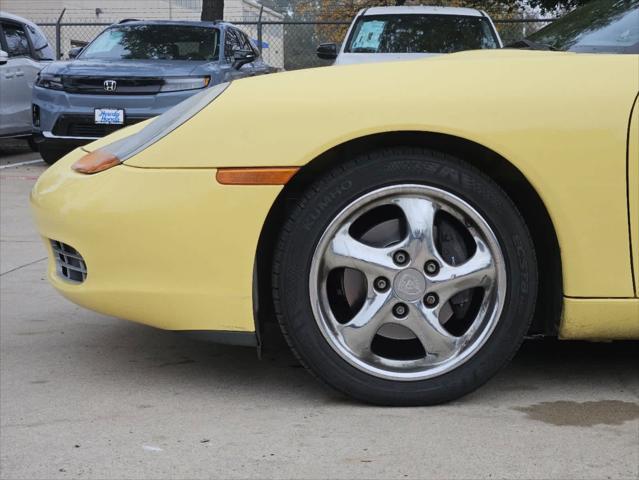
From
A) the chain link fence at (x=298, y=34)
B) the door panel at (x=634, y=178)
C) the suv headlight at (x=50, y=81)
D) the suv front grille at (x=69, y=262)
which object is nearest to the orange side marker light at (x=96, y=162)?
the suv front grille at (x=69, y=262)

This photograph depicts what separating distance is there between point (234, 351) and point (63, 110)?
715cm

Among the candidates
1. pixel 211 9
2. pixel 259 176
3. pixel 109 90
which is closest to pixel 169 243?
pixel 259 176

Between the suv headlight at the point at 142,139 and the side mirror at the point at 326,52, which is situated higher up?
the suv headlight at the point at 142,139

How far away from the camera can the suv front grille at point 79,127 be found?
34.3ft

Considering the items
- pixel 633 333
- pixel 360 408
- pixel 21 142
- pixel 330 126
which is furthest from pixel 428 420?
pixel 21 142

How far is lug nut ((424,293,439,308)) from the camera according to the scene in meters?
3.15

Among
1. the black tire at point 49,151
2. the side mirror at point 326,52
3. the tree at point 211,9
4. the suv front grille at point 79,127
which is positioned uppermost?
the tree at point 211,9

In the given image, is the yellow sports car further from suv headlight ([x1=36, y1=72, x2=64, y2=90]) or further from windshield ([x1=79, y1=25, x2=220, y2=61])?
windshield ([x1=79, y1=25, x2=220, y2=61])

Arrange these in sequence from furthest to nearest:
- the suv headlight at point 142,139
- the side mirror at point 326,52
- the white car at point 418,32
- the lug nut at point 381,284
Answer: the side mirror at point 326,52 → the white car at point 418,32 → the suv headlight at point 142,139 → the lug nut at point 381,284

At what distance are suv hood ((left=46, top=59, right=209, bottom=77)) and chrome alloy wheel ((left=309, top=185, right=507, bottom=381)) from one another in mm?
7647

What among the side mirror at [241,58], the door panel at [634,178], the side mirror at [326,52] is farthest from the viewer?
the side mirror at [326,52]

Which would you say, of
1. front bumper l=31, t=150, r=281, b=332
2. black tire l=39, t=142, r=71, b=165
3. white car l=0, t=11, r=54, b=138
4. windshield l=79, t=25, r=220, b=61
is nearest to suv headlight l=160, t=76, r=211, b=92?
windshield l=79, t=25, r=220, b=61

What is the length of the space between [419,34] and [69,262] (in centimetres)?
783

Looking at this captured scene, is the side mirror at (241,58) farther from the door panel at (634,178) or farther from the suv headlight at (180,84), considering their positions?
the door panel at (634,178)
